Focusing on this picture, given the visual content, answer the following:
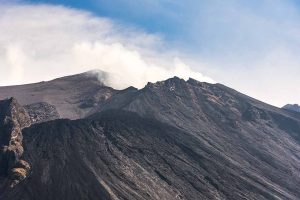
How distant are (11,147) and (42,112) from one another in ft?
224

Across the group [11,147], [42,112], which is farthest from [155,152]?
[42,112]

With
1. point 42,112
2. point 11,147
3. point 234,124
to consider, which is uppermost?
point 234,124

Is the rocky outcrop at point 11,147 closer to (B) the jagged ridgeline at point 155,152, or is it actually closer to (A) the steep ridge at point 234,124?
(B) the jagged ridgeline at point 155,152

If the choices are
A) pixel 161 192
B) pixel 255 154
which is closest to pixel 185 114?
pixel 255 154

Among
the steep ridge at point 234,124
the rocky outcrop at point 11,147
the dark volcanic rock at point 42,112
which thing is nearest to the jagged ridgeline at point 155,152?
the rocky outcrop at point 11,147

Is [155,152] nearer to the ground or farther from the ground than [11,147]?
farther from the ground

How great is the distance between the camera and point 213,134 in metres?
126

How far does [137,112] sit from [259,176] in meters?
41.2

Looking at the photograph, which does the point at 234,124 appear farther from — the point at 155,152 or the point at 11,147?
the point at 11,147

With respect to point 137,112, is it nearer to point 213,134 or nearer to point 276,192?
point 213,134

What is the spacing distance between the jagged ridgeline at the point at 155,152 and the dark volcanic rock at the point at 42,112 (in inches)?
53.5

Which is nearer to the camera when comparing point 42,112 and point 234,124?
point 234,124

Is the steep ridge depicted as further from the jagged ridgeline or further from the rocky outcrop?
the rocky outcrop

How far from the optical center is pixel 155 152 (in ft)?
330
